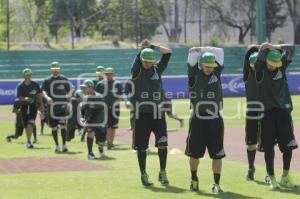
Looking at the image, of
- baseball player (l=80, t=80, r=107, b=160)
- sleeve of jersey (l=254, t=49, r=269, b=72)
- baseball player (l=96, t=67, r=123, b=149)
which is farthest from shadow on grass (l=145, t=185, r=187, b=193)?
baseball player (l=96, t=67, r=123, b=149)

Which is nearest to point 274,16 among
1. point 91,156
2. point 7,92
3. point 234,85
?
point 234,85

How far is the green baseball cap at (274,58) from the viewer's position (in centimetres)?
1020

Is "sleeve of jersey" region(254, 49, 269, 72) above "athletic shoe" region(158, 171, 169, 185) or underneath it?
above

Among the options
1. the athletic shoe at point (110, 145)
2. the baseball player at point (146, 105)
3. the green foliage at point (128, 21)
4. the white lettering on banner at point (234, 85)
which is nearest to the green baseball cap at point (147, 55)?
the baseball player at point (146, 105)

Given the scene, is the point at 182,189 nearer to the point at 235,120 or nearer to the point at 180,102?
the point at 235,120

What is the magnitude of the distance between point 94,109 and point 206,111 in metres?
5.60

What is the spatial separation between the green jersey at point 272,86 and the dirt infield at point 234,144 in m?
2.62

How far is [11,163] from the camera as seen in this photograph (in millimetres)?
14031

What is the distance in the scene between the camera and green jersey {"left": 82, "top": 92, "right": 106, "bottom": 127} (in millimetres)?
15236

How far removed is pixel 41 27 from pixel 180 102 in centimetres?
2215

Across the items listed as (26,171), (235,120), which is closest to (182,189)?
(26,171)

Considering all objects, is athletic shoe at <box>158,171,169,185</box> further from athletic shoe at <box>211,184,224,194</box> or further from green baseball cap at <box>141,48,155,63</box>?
green baseball cap at <box>141,48,155,63</box>

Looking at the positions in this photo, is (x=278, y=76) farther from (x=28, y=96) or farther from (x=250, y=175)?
(x=28, y=96)

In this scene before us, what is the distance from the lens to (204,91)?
1016cm
